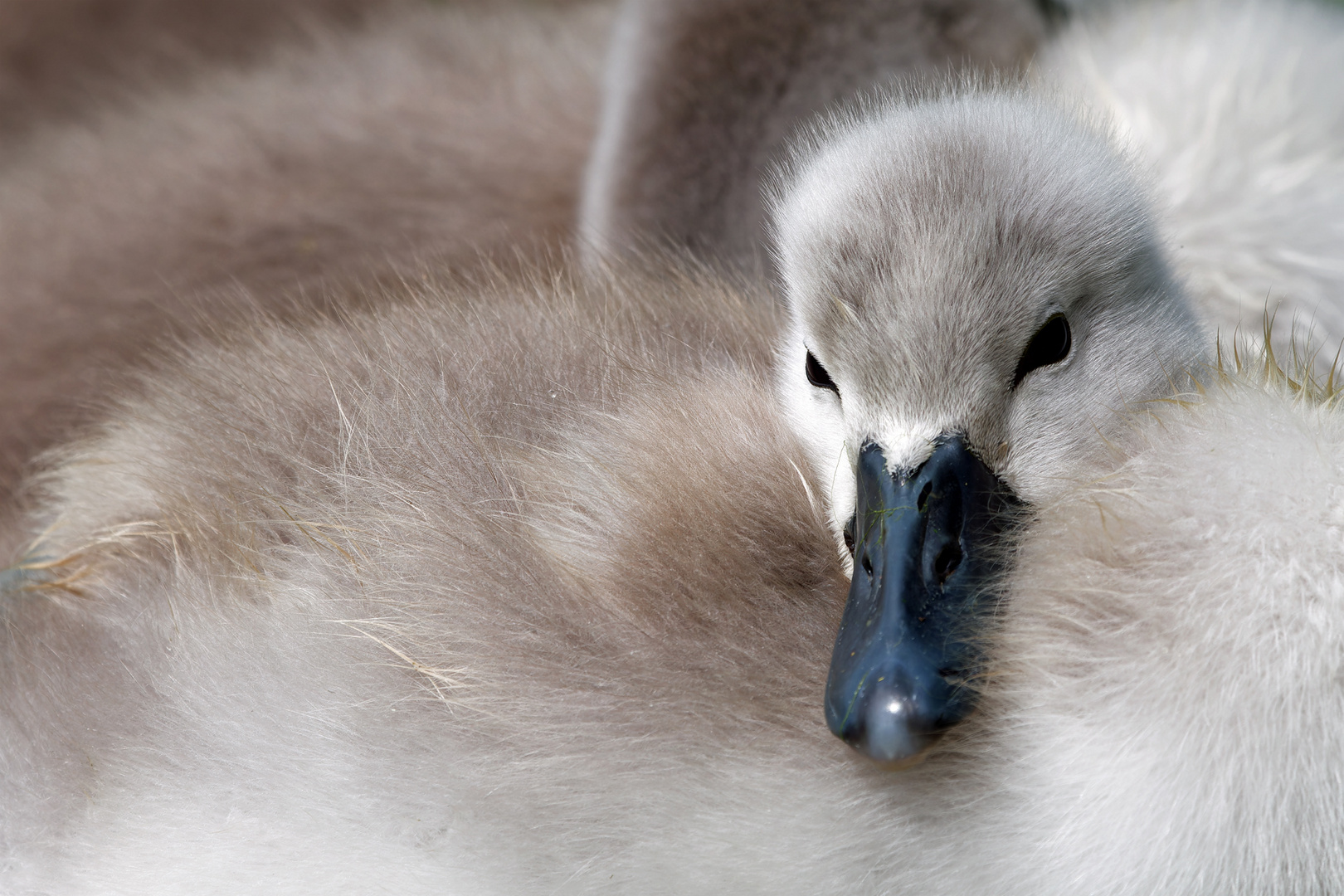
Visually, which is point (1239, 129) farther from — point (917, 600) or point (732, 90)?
point (917, 600)

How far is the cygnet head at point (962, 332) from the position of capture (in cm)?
80

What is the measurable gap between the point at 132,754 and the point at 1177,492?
1.92 ft

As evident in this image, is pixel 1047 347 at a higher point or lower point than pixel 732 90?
lower

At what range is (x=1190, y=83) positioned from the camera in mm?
1462

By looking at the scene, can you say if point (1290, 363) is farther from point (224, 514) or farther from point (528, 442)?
point (224, 514)

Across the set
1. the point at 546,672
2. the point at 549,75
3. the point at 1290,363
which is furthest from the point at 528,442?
the point at 549,75

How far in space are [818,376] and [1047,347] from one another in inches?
6.1

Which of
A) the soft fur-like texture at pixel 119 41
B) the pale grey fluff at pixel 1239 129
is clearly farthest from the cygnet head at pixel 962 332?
the soft fur-like texture at pixel 119 41

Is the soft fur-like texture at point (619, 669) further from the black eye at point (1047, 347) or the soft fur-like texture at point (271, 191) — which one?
the soft fur-like texture at point (271, 191)

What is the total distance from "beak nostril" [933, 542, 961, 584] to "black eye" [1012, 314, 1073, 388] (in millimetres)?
137

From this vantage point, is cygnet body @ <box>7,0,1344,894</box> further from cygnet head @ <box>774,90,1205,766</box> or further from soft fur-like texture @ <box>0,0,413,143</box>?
soft fur-like texture @ <box>0,0,413,143</box>

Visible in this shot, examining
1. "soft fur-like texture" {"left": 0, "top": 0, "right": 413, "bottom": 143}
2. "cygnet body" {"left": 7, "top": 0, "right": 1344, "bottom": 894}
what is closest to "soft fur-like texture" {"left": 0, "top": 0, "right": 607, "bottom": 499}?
"soft fur-like texture" {"left": 0, "top": 0, "right": 413, "bottom": 143}

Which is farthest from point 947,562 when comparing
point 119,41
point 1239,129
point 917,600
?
point 119,41

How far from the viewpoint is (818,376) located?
935mm
